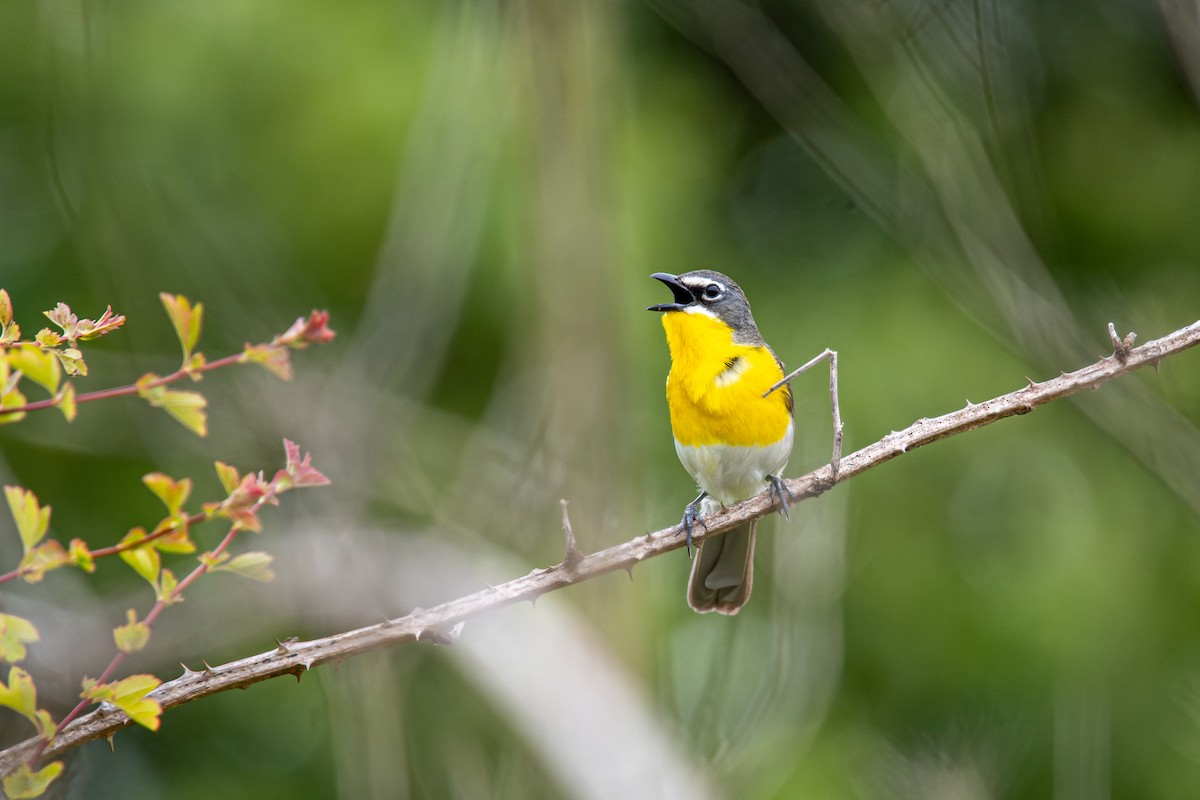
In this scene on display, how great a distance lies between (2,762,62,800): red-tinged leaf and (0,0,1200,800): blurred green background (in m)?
3.46

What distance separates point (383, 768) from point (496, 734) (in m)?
3.22

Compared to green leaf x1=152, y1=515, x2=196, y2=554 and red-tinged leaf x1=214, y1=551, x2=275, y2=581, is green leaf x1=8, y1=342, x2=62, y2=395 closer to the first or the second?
green leaf x1=152, y1=515, x2=196, y2=554

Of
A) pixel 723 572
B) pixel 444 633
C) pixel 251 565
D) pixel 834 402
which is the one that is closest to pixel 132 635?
pixel 251 565

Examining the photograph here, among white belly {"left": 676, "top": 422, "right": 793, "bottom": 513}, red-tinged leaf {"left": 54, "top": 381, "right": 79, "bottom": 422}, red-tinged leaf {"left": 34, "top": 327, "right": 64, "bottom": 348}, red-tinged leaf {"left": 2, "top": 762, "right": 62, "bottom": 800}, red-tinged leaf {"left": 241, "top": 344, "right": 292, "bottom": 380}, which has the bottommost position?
red-tinged leaf {"left": 2, "top": 762, "right": 62, "bottom": 800}

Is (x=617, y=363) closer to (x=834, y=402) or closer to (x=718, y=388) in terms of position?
(x=718, y=388)

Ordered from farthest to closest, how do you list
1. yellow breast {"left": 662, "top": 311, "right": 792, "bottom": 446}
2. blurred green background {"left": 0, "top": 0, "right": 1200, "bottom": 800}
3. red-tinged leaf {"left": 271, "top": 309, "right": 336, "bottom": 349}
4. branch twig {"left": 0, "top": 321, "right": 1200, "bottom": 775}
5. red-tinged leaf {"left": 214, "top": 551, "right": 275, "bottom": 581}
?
blurred green background {"left": 0, "top": 0, "right": 1200, "bottom": 800}, yellow breast {"left": 662, "top": 311, "right": 792, "bottom": 446}, branch twig {"left": 0, "top": 321, "right": 1200, "bottom": 775}, red-tinged leaf {"left": 214, "top": 551, "right": 275, "bottom": 581}, red-tinged leaf {"left": 271, "top": 309, "right": 336, "bottom": 349}

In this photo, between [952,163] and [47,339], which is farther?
[952,163]

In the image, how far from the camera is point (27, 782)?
1821 millimetres

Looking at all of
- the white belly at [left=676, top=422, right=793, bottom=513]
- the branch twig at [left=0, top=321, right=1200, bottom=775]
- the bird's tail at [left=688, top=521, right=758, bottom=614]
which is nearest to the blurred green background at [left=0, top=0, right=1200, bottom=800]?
the bird's tail at [left=688, top=521, right=758, bottom=614]

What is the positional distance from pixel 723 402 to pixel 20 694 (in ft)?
13.0

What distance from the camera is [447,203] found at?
7.88 m

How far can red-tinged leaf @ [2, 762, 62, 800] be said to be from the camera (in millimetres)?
1805

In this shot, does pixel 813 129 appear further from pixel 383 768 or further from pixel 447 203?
pixel 383 768

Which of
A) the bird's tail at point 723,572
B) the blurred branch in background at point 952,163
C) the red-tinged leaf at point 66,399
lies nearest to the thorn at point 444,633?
the red-tinged leaf at point 66,399
